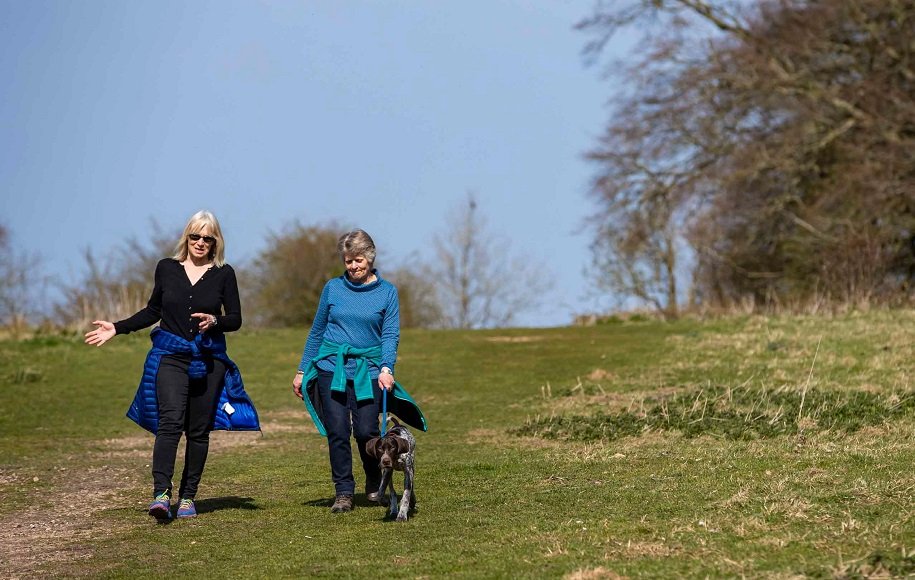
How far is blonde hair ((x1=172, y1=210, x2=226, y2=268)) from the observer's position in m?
8.88

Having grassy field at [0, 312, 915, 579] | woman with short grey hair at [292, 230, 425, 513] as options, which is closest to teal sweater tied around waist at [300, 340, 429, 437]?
woman with short grey hair at [292, 230, 425, 513]

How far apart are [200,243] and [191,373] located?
2.96 feet

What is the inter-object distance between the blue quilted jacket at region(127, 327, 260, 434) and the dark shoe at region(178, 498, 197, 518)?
545mm

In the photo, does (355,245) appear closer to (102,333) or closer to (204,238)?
(204,238)

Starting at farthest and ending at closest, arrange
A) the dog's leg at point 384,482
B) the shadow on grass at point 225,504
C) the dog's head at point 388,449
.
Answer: the shadow on grass at point 225,504 → the dog's leg at point 384,482 → the dog's head at point 388,449

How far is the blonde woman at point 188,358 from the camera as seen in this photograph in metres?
8.80

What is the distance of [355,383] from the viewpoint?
28.8ft

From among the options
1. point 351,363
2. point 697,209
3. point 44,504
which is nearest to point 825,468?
point 351,363

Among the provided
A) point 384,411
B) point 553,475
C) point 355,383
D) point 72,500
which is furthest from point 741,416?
point 72,500

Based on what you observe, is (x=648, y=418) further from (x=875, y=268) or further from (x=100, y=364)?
(x=875, y=268)

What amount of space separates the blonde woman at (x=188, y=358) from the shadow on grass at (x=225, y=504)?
0.44 m

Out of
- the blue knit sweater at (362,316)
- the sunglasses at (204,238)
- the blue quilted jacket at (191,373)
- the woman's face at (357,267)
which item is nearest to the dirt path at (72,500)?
the blue quilted jacket at (191,373)

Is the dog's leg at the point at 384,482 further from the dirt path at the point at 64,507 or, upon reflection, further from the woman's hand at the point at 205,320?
the dirt path at the point at 64,507

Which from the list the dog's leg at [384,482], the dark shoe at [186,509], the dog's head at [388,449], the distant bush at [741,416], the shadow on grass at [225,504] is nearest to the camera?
the dog's head at [388,449]
